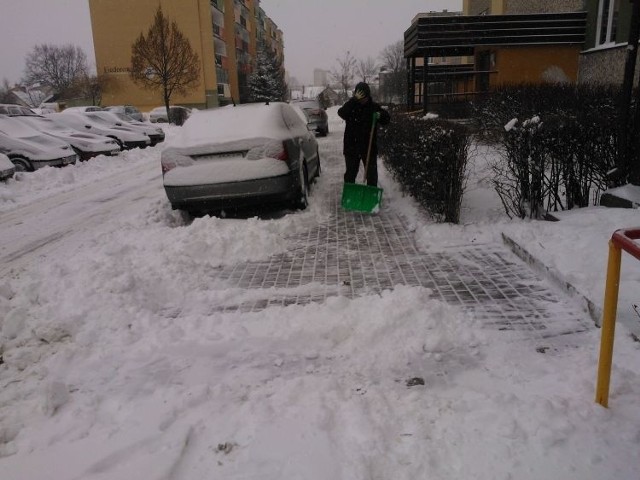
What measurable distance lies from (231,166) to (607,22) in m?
14.4

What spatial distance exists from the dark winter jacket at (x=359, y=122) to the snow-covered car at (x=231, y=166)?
3.56 ft

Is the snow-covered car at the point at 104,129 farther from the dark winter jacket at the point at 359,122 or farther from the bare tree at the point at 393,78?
the bare tree at the point at 393,78

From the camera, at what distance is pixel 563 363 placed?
307 cm

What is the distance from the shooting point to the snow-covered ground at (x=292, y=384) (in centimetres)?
233

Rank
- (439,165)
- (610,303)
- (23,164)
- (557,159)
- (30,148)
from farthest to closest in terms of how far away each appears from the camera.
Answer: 1. (30,148)
2. (23,164)
3. (439,165)
4. (557,159)
5. (610,303)

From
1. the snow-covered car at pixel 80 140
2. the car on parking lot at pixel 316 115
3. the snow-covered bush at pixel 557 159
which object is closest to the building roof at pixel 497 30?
the car on parking lot at pixel 316 115

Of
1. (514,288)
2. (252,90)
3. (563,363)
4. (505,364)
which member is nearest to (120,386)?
(505,364)

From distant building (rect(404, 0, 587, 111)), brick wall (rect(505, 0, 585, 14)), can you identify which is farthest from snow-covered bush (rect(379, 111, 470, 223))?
brick wall (rect(505, 0, 585, 14))

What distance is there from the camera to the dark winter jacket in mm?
7734

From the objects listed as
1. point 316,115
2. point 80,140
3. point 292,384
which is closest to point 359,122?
point 292,384

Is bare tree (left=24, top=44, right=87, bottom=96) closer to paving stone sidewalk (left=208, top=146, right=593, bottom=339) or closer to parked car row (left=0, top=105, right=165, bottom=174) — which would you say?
parked car row (left=0, top=105, right=165, bottom=174)

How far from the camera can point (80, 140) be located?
16.1 metres

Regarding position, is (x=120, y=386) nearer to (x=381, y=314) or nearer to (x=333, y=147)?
(x=381, y=314)

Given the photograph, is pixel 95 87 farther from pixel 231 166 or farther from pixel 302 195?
pixel 231 166
